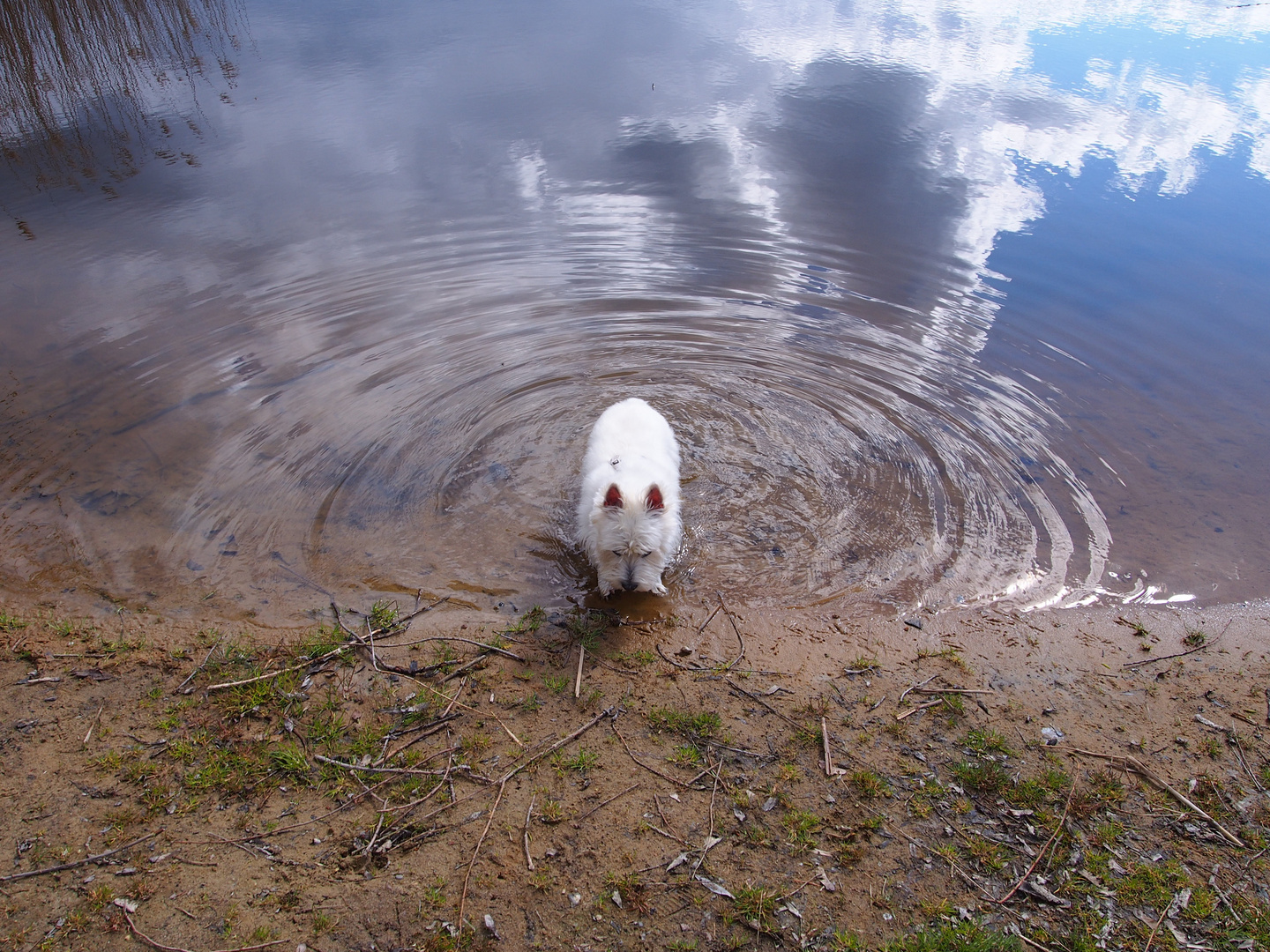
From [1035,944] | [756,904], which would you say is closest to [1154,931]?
[1035,944]

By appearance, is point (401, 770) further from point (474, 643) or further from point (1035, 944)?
point (1035, 944)

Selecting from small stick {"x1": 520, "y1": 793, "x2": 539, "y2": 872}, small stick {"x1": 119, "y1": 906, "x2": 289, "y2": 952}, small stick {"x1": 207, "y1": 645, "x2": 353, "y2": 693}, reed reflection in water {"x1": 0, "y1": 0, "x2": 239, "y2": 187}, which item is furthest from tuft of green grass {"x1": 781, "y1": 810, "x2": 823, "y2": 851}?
reed reflection in water {"x1": 0, "y1": 0, "x2": 239, "y2": 187}

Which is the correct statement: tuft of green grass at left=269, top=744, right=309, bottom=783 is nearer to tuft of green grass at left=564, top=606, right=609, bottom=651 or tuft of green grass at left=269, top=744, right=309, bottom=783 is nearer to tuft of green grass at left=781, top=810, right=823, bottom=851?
tuft of green grass at left=564, top=606, right=609, bottom=651

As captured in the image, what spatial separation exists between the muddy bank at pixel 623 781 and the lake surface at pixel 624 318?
0.66m

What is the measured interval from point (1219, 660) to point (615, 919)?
507cm

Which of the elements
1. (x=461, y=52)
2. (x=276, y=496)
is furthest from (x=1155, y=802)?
(x=461, y=52)

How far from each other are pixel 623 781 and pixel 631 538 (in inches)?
70.8

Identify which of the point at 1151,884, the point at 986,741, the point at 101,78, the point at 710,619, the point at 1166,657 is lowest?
the point at 1166,657

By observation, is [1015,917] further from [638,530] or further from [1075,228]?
[1075,228]

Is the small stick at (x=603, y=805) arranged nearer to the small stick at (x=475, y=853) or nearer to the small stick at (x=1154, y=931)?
the small stick at (x=475, y=853)

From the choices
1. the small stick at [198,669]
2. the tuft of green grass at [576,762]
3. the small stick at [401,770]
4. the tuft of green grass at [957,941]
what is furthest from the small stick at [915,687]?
the small stick at [198,669]

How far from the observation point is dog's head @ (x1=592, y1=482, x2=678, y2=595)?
5066mm

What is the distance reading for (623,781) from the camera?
12.9ft

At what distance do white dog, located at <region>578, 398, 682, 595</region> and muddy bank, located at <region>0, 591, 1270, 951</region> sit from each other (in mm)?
468
